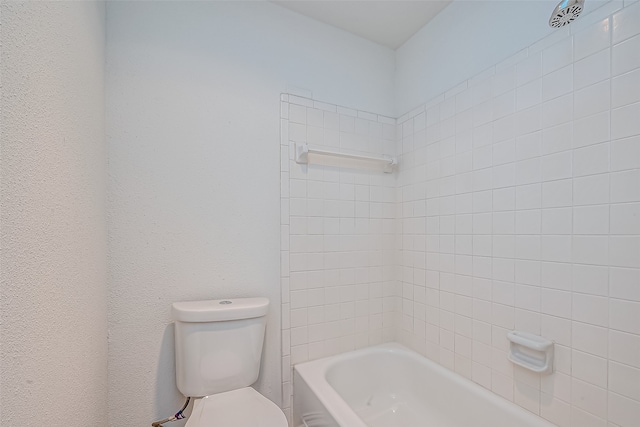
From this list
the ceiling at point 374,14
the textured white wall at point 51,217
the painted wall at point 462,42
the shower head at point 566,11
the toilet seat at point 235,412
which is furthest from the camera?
the ceiling at point 374,14

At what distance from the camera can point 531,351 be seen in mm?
1178

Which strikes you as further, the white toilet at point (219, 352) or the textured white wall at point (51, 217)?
the white toilet at point (219, 352)

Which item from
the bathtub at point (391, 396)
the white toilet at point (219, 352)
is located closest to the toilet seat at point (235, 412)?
the white toilet at point (219, 352)

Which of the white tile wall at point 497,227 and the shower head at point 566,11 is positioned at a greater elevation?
the shower head at point 566,11

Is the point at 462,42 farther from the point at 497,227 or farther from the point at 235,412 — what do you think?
the point at 235,412

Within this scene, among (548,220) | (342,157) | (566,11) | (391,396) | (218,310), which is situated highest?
(566,11)

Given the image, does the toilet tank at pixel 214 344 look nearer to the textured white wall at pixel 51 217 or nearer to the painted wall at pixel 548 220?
the textured white wall at pixel 51 217

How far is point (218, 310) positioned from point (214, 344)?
0.52 feet

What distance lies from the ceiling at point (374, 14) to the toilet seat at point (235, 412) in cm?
203

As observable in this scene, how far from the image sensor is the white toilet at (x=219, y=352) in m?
1.26

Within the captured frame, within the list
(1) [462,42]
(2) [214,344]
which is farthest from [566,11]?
(2) [214,344]

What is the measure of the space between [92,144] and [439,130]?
1670 mm

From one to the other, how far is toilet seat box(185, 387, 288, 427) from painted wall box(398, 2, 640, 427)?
3.25ft

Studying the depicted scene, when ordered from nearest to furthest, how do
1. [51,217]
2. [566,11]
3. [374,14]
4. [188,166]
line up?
[51,217] < [566,11] < [188,166] < [374,14]
